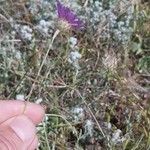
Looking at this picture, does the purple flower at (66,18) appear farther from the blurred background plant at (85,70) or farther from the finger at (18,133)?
the finger at (18,133)

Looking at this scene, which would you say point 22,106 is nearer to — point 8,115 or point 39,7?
point 8,115

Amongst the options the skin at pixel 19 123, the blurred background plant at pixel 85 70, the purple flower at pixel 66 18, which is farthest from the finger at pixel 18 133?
the purple flower at pixel 66 18

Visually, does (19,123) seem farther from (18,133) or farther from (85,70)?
(85,70)

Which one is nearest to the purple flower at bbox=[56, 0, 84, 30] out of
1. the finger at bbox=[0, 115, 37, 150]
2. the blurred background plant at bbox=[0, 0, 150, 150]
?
the blurred background plant at bbox=[0, 0, 150, 150]

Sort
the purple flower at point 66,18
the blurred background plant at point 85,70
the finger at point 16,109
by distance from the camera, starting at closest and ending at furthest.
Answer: the finger at point 16,109
the purple flower at point 66,18
the blurred background plant at point 85,70

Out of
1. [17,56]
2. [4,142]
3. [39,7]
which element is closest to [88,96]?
[17,56]

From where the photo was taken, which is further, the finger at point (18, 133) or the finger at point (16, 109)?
the finger at point (16, 109)

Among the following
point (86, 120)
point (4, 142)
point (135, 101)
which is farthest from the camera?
point (135, 101)

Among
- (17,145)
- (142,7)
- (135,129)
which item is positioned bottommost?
(135,129)
